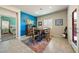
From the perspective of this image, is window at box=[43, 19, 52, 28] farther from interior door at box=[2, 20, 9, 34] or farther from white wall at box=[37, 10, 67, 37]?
interior door at box=[2, 20, 9, 34]

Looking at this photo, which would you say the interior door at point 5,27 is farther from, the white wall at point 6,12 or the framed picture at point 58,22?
the framed picture at point 58,22

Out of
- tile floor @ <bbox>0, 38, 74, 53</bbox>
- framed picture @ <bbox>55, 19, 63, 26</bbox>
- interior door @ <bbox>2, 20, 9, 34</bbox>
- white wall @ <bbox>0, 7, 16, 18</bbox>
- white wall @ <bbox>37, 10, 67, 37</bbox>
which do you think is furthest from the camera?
framed picture @ <bbox>55, 19, 63, 26</bbox>

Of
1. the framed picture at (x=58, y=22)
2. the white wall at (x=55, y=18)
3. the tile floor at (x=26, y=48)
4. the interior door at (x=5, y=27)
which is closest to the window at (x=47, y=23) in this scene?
the white wall at (x=55, y=18)

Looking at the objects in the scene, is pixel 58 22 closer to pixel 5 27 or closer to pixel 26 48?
pixel 5 27

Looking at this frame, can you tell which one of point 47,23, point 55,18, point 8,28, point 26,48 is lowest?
point 26,48

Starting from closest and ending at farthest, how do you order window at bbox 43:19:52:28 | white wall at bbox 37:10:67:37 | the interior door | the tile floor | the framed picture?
the tile floor < the interior door < white wall at bbox 37:10:67:37 < the framed picture < window at bbox 43:19:52:28

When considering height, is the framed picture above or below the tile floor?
above

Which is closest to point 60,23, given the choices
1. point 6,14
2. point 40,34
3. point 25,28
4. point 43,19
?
point 43,19

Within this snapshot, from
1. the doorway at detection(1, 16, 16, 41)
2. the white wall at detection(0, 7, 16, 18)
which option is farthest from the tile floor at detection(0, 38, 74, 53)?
the white wall at detection(0, 7, 16, 18)

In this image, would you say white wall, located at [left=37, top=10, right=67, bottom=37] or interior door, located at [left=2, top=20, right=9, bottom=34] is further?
white wall, located at [left=37, top=10, right=67, bottom=37]

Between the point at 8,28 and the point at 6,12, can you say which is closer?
the point at 6,12

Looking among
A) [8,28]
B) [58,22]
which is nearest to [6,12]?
[8,28]

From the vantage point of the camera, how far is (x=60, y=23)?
9.08 meters
